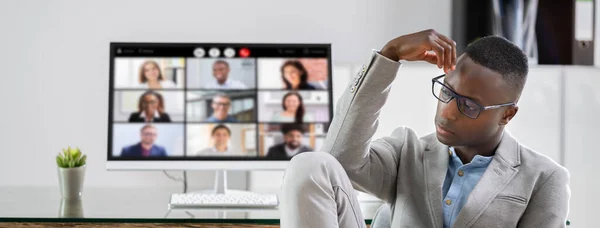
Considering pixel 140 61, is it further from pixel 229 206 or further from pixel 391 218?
pixel 391 218

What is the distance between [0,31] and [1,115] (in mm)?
293

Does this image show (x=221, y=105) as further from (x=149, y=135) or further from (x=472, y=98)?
(x=472, y=98)

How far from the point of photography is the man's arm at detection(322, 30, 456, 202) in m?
1.70

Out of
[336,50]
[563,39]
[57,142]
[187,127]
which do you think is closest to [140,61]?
[187,127]

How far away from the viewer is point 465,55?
1.77 m

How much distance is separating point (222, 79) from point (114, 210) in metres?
0.57

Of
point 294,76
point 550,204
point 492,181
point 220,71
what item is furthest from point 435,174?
point 220,71

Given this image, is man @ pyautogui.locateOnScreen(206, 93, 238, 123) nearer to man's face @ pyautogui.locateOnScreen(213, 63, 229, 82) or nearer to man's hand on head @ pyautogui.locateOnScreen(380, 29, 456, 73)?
man's face @ pyautogui.locateOnScreen(213, 63, 229, 82)

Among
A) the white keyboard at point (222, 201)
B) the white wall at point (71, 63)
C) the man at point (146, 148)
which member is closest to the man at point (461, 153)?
the white keyboard at point (222, 201)

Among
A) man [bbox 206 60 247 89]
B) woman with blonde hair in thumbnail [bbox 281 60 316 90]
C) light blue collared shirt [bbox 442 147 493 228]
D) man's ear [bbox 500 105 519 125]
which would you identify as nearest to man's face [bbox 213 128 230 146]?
man [bbox 206 60 247 89]

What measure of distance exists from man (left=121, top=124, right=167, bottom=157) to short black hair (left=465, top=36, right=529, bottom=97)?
111 cm

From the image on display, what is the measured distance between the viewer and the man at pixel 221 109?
2.54m

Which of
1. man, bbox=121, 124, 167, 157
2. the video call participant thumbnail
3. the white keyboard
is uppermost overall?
the video call participant thumbnail

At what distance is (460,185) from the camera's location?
1.82m
